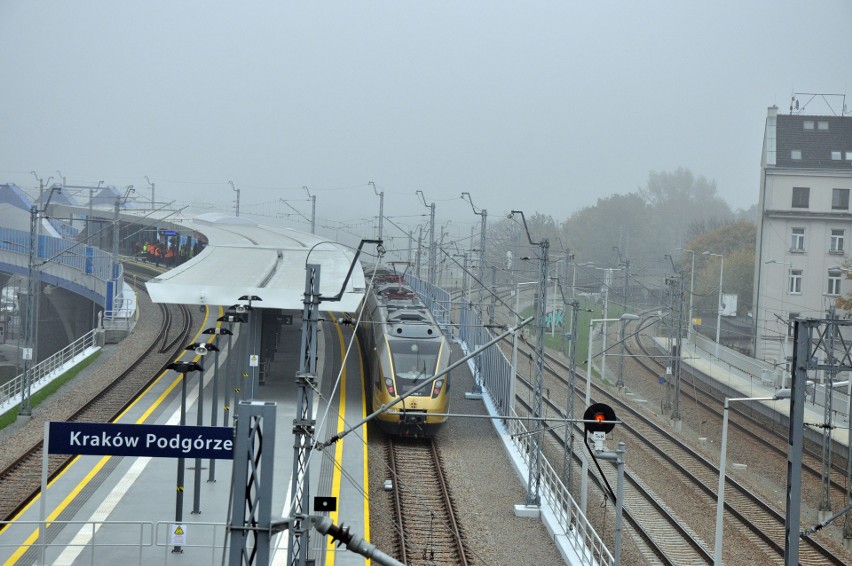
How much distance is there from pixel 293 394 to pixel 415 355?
198 inches

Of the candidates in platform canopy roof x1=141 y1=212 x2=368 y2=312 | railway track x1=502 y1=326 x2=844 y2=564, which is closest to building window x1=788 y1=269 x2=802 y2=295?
railway track x1=502 y1=326 x2=844 y2=564

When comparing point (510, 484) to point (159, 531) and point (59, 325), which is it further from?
point (59, 325)

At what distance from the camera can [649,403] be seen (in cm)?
3822

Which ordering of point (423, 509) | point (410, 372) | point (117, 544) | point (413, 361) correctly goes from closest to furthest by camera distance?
point (117, 544)
point (423, 509)
point (410, 372)
point (413, 361)

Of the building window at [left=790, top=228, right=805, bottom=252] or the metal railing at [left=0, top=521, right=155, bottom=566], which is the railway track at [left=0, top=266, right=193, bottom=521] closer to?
the metal railing at [left=0, top=521, right=155, bottom=566]

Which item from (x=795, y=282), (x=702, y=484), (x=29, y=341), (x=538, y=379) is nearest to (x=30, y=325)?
(x=29, y=341)

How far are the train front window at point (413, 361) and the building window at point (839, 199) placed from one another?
26.7 metres

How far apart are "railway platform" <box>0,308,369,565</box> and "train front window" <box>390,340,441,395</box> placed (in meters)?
1.87

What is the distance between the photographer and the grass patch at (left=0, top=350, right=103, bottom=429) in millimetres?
25312

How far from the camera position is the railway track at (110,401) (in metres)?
18.9

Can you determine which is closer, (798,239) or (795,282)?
(798,239)

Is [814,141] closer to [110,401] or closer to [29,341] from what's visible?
[110,401]

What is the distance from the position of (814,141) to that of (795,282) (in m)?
7.41

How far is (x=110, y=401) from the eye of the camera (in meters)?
26.1
